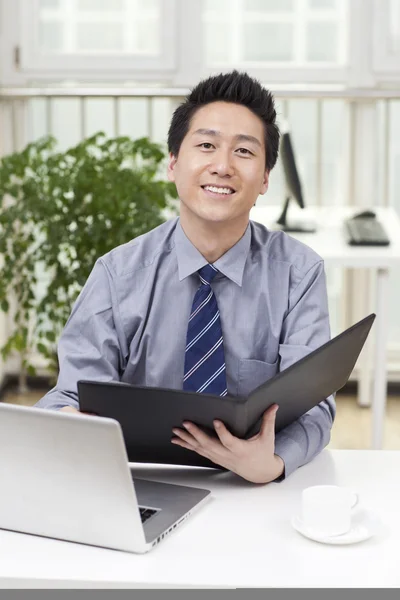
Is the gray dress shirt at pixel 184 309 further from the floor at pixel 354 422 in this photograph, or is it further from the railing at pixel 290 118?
the railing at pixel 290 118

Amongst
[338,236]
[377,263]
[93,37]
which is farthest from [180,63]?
[377,263]

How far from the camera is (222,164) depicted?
71.3 inches

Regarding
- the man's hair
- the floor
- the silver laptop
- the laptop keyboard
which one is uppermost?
the man's hair

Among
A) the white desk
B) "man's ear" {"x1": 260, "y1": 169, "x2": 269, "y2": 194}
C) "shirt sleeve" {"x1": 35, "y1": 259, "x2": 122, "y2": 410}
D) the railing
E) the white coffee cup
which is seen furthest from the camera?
the railing

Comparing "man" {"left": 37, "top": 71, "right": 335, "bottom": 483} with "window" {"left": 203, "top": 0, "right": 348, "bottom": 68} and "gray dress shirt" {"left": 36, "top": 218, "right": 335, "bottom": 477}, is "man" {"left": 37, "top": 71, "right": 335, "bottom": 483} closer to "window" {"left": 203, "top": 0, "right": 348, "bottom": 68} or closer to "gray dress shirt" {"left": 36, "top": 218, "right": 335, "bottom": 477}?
"gray dress shirt" {"left": 36, "top": 218, "right": 335, "bottom": 477}

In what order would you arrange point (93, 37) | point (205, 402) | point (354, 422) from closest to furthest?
1. point (205, 402)
2. point (354, 422)
3. point (93, 37)

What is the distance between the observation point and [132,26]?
384cm

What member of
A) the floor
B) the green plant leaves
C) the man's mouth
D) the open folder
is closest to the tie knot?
the man's mouth

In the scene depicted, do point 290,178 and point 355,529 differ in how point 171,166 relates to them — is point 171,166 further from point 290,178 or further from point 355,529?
point 290,178

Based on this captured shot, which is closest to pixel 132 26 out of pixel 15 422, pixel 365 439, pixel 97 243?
pixel 97 243

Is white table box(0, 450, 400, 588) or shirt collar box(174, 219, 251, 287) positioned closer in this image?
white table box(0, 450, 400, 588)

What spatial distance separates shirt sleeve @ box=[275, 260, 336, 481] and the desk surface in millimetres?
1107

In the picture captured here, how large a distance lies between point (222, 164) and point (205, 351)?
1.10 ft

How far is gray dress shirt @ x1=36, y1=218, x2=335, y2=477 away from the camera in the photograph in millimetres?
1854
